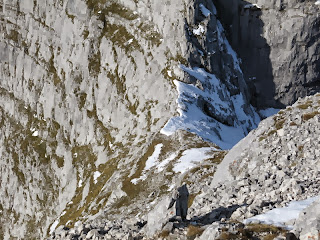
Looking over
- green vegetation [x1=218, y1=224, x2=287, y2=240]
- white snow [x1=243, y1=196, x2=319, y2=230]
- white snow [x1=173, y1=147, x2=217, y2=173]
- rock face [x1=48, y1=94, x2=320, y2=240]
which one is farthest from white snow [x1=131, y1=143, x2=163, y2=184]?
green vegetation [x1=218, y1=224, x2=287, y2=240]

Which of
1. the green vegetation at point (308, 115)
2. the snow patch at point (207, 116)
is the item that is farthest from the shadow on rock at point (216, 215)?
the snow patch at point (207, 116)

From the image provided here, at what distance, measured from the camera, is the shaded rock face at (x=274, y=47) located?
470 feet

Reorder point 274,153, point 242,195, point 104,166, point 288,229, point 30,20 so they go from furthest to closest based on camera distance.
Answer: point 30,20, point 104,166, point 274,153, point 242,195, point 288,229

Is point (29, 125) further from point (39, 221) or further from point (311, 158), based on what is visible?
point (311, 158)

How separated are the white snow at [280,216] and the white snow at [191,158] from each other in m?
42.8

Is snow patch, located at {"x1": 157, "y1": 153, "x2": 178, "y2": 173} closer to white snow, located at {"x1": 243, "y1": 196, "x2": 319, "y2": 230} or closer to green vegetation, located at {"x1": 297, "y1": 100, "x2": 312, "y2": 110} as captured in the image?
green vegetation, located at {"x1": 297, "y1": 100, "x2": 312, "y2": 110}

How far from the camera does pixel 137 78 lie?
11506 centimetres

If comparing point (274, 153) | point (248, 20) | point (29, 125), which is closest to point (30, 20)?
point (29, 125)

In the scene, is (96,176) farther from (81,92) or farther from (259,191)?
(259,191)

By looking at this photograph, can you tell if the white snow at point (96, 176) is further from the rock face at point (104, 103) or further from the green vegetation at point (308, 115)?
the green vegetation at point (308, 115)

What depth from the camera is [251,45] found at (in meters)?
148

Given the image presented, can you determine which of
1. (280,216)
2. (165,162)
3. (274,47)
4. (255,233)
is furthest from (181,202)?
(274,47)

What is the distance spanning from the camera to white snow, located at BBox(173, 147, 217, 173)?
65294 millimetres

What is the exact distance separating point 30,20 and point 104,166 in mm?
86139
